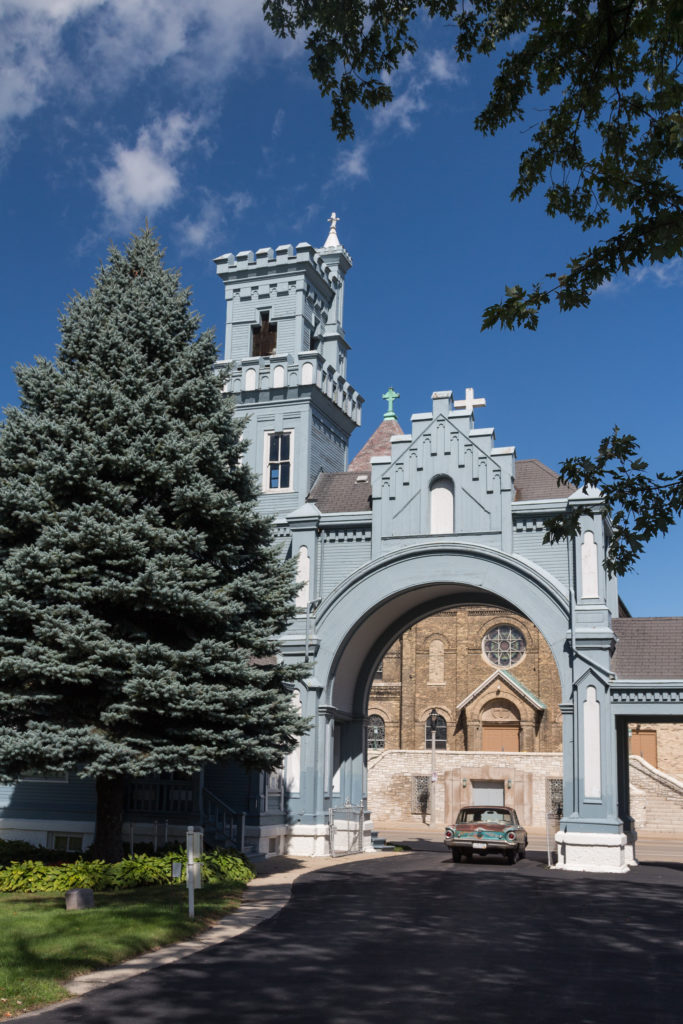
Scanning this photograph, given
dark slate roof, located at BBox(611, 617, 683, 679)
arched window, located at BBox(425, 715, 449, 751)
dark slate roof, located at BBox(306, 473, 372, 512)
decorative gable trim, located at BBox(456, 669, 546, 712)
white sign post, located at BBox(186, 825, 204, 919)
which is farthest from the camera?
arched window, located at BBox(425, 715, 449, 751)

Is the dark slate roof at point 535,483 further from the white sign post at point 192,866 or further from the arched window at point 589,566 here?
the white sign post at point 192,866

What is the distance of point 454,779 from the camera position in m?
47.0

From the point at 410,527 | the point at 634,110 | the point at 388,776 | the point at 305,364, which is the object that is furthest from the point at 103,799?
the point at 388,776

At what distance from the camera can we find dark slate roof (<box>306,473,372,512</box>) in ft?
99.2

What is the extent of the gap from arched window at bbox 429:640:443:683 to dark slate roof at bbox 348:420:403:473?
10323mm

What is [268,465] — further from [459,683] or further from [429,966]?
[459,683]

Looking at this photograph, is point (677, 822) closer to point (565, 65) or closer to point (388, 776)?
point (388, 776)

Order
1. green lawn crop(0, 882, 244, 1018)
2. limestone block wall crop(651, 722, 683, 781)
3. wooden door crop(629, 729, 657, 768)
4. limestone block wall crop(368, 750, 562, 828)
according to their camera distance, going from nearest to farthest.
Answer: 1. green lawn crop(0, 882, 244, 1018)
2. limestone block wall crop(368, 750, 562, 828)
3. limestone block wall crop(651, 722, 683, 781)
4. wooden door crop(629, 729, 657, 768)

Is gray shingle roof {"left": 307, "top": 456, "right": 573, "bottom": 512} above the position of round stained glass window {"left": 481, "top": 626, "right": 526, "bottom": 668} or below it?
above

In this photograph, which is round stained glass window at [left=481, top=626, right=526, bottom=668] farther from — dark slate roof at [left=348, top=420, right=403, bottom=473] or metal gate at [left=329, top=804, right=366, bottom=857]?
metal gate at [left=329, top=804, right=366, bottom=857]

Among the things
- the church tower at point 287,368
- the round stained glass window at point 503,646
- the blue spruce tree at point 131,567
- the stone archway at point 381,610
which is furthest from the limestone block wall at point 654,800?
the blue spruce tree at point 131,567

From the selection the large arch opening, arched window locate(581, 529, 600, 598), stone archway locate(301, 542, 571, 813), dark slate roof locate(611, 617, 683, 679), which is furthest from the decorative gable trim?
arched window locate(581, 529, 600, 598)

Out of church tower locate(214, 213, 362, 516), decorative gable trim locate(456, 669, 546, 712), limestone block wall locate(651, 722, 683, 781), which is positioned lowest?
limestone block wall locate(651, 722, 683, 781)

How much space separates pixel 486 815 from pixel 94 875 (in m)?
12.1
